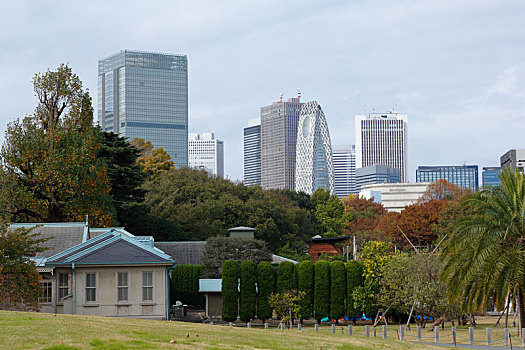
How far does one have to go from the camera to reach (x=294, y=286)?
133 feet

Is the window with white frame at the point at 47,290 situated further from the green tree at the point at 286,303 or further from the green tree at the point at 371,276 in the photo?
the green tree at the point at 371,276

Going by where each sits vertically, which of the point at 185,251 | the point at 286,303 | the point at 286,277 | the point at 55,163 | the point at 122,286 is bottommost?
the point at 286,303

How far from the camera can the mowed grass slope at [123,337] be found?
15.3 meters

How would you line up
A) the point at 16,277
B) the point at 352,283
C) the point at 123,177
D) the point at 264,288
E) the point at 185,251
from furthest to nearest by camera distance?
the point at 123,177
the point at 185,251
the point at 352,283
the point at 264,288
the point at 16,277

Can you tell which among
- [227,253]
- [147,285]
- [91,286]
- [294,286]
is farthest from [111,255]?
[227,253]

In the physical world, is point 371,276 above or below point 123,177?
below

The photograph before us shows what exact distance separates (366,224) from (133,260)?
92196mm

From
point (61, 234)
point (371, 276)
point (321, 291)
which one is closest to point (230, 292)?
point (321, 291)

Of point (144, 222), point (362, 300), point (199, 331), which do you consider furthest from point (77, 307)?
point (144, 222)

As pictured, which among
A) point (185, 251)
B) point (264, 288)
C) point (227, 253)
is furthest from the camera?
point (185, 251)

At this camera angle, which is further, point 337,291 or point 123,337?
point 337,291

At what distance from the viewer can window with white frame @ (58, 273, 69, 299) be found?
3200 cm

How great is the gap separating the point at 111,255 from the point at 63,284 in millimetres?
2713

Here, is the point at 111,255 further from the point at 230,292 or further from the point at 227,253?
the point at 227,253
